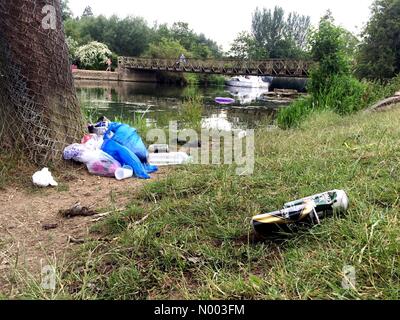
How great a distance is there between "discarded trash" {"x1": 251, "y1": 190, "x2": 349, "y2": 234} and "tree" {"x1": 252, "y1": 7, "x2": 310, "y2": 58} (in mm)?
61485

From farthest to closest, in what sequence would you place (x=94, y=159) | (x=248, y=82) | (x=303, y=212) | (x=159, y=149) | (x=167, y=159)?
(x=248, y=82), (x=159, y=149), (x=167, y=159), (x=94, y=159), (x=303, y=212)

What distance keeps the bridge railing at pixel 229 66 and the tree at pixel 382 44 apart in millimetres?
3388

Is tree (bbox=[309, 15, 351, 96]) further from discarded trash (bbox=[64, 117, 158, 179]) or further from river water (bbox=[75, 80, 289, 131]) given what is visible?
discarded trash (bbox=[64, 117, 158, 179])

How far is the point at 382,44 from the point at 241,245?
2274 centimetres

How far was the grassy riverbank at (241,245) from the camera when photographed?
1.34 metres

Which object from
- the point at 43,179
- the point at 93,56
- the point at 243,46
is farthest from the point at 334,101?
the point at 243,46

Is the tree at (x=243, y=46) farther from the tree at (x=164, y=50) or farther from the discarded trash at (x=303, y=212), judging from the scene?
the discarded trash at (x=303, y=212)

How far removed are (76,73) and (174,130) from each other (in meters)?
26.9

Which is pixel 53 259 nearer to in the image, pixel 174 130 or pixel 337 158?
pixel 337 158

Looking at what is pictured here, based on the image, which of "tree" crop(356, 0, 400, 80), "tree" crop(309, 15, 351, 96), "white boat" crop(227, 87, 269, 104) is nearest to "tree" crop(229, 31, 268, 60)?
"white boat" crop(227, 87, 269, 104)

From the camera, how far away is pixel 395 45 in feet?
68.1

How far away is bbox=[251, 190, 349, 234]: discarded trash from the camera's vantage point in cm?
166

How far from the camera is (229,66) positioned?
2833 centimetres

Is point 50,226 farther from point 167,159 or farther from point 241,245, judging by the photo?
point 167,159
